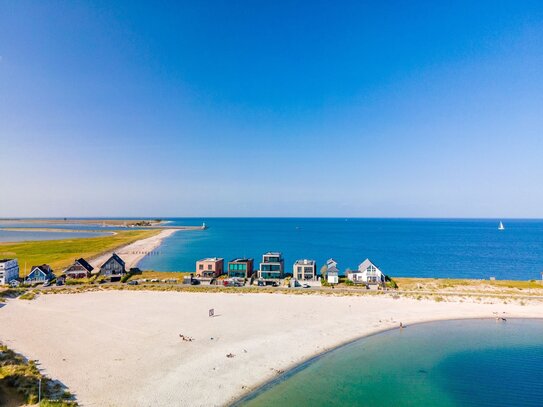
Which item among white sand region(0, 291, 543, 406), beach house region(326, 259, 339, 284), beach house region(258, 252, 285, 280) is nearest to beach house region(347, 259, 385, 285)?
beach house region(326, 259, 339, 284)

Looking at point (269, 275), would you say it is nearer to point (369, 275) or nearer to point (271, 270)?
point (271, 270)

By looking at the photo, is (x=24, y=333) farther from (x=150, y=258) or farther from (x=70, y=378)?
(x=150, y=258)

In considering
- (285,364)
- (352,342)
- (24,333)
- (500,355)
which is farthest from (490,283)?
(24,333)

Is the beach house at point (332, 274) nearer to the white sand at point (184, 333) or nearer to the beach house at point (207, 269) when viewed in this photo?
the white sand at point (184, 333)

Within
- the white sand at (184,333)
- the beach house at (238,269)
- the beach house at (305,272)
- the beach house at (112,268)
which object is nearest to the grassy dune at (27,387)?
the white sand at (184,333)

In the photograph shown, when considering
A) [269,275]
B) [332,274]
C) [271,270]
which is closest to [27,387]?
[269,275]

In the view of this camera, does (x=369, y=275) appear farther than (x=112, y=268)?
No
